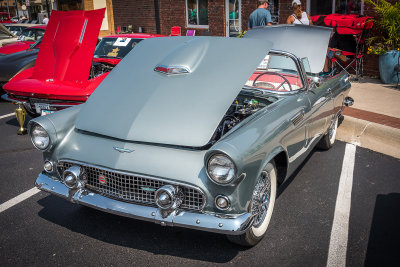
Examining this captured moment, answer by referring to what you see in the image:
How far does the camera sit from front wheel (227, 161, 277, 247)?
2.87 metres

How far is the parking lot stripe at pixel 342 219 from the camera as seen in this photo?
112 inches

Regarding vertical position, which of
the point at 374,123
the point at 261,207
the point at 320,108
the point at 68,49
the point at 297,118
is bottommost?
the point at 374,123

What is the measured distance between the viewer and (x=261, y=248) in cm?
298

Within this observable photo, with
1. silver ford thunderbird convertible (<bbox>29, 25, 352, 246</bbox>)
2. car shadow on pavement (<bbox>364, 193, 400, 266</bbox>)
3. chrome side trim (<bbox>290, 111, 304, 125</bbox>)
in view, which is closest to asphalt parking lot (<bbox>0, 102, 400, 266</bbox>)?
car shadow on pavement (<bbox>364, 193, 400, 266</bbox>)

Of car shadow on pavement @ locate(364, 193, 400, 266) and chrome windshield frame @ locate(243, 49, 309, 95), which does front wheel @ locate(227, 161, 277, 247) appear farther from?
chrome windshield frame @ locate(243, 49, 309, 95)

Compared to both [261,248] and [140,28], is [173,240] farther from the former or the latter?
[140,28]

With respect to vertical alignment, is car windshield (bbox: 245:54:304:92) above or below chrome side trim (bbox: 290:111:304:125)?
above

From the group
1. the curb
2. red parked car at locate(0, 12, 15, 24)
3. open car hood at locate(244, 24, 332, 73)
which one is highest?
open car hood at locate(244, 24, 332, 73)

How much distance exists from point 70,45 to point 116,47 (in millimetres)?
1624

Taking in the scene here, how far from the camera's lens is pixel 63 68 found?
211 inches

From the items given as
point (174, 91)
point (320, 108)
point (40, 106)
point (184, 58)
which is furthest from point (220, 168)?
point (40, 106)

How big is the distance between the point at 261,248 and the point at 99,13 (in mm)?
3884

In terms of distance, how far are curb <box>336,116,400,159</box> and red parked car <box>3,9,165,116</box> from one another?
367 centimetres

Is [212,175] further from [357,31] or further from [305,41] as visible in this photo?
[357,31]
